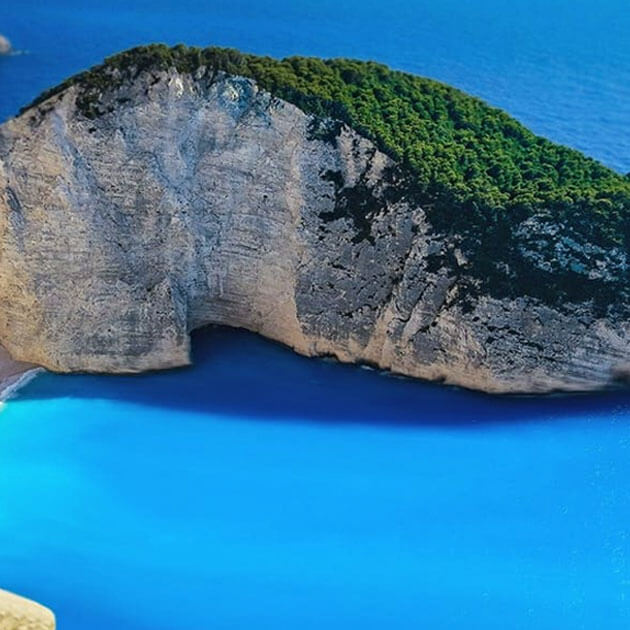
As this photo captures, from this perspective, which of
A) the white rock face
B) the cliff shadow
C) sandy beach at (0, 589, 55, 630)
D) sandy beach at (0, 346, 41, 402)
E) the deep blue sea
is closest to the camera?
sandy beach at (0, 589, 55, 630)

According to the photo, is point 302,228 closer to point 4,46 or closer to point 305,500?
point 305,500

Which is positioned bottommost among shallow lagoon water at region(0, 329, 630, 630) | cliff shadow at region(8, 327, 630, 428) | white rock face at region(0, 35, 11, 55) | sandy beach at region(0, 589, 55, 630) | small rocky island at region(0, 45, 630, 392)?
sandy beach at region(0, 589, 55, 630)

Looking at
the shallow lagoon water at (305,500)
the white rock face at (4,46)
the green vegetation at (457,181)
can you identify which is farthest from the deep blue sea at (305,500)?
the white rock face at (4,46)

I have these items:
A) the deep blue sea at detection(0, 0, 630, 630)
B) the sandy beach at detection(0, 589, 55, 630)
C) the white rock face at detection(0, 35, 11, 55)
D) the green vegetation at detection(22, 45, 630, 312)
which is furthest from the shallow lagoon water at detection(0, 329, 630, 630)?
the white rock face at detection(0, 35, 11, 55)

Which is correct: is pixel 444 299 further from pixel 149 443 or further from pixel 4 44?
pixel 4 44

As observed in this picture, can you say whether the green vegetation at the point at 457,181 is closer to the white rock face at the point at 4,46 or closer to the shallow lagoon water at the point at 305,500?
the shallow lagoon water at the point at 305,500

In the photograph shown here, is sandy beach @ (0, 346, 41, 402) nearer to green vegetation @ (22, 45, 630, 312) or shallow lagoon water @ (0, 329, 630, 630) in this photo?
shallow lagoon water @ (0, 329, 630, 630)

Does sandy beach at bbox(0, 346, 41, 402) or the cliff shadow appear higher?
the cliff shadow
